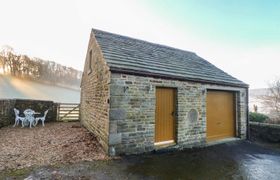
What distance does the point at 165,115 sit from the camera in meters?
6.62

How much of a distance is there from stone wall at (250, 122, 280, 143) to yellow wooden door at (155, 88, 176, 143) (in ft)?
18.1

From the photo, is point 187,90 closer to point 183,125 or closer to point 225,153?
point 183,125

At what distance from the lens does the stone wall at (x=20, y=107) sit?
961cm

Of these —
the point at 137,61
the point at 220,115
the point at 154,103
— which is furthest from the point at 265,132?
the point at 137,61

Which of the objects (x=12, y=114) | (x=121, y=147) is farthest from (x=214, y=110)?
(x=12, y=114)

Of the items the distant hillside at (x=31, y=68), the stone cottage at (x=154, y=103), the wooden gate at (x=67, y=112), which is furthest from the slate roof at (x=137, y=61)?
the distant hillside at (x=31, y=68)

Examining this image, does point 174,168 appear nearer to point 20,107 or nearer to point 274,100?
point 20,107

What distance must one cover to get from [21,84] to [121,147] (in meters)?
20.7

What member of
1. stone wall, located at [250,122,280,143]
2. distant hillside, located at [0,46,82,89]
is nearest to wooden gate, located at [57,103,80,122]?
distant hillside, located at [0,46,82,89]

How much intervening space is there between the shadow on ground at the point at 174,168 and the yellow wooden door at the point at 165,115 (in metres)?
0.75

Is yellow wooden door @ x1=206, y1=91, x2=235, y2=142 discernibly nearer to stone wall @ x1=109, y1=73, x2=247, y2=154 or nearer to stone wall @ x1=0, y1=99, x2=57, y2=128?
stone wall @ x1=109, y1=73, x2=247, y2=154

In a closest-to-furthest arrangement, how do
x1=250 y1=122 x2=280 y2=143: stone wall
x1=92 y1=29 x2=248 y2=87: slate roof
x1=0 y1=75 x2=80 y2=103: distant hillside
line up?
x1=92 y1=29 x2=248 y2=87: slate roof < x1=250 y1=122 x2=280 y2=143: stone wall < x1=0 y1=75 x2=80 y2=103: distant hillside

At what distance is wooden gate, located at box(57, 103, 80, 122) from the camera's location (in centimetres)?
1308

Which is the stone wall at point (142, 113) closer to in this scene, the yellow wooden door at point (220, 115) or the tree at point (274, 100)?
the yellow wooden door at point (220, 115)
